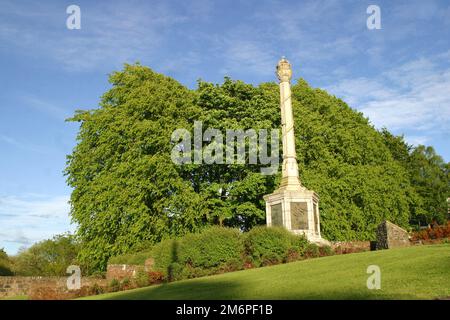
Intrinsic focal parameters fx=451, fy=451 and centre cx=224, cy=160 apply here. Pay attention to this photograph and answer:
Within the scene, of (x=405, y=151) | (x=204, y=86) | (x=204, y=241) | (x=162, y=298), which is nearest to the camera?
(x=162, y=298)

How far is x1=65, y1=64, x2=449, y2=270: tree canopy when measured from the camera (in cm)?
3111

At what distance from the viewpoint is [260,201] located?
1305 inches

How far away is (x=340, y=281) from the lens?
1252 cm

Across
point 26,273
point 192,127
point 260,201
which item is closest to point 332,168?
point 260,201

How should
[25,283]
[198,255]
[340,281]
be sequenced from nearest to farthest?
[340,281]
[198,255]
[25,283]

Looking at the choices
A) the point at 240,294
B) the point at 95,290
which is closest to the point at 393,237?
A: the point at 240,294

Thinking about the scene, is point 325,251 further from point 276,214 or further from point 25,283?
point 25,283

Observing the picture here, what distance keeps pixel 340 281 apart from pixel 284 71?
732 inches

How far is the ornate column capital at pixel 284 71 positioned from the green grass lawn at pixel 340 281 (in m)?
14.7

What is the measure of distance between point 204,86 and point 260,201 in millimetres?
10260

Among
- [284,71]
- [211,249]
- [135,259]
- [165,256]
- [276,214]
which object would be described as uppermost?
[284,71]

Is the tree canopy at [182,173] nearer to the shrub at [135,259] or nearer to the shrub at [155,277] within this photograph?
the shrub at [135,259]

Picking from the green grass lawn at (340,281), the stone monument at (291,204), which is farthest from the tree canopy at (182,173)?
the green grass lawn at (340,281)
